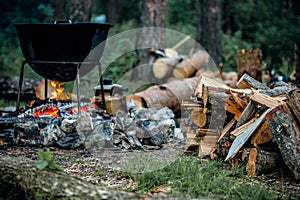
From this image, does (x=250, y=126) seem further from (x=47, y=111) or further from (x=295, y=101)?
(x=47, y=111)

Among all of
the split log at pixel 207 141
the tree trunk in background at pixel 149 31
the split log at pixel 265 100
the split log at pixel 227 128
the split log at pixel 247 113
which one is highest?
the tree trunk in background at pixel 149 31

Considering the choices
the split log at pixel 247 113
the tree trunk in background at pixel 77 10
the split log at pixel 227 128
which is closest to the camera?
the split log at pixel 247 113

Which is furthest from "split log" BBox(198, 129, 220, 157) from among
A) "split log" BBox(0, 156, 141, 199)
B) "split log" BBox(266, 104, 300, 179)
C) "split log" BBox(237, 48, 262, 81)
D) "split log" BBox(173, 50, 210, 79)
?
"split log" BBox(173, 50, 210, 79)

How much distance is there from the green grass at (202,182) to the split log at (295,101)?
620 mm

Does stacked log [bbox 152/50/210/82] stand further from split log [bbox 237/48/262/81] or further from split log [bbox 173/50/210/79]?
split log [bbox 237/48/262/81]

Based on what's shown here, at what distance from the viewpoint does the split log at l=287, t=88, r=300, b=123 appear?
3441 mm

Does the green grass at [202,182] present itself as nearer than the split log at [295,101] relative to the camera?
Yes

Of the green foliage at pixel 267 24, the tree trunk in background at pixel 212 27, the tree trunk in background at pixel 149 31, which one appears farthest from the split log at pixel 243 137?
the green foliage at pixel 267 24

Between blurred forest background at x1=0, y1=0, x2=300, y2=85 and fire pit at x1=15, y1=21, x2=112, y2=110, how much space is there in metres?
2.66

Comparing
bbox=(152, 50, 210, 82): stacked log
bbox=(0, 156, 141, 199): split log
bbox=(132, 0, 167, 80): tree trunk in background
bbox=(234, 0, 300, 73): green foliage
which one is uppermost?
bbox=(234, 0, 300, 73): green foliage

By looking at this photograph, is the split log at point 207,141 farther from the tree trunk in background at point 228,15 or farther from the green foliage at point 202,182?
the tree trunk in background at point 228,15

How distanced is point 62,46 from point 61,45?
16 mm

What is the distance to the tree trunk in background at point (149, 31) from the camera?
8547 mm

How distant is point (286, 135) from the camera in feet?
11.2
